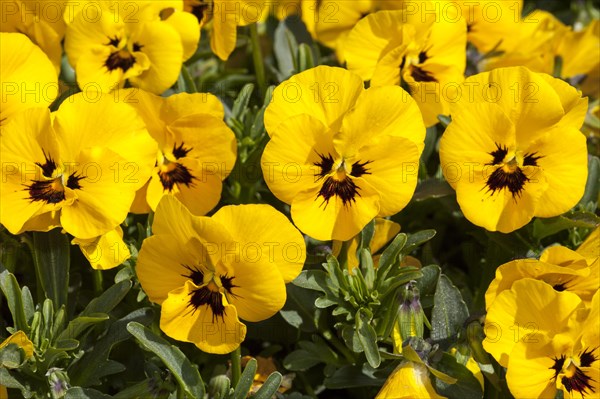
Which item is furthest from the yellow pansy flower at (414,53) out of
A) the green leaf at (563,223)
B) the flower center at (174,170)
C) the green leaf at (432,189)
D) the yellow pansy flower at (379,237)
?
the flower center at (174,170)

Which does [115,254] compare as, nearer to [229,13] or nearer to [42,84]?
[42,84]

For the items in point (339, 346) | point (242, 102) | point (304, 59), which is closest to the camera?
point (339, 346)

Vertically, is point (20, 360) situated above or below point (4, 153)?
below

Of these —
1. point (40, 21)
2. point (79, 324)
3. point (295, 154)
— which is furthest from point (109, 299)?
point (40, 21)

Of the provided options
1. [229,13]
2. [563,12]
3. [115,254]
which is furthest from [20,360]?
[563,12]

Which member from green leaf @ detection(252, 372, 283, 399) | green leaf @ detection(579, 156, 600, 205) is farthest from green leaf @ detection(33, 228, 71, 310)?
green leaf @ detection(579, 156, 600, 205)

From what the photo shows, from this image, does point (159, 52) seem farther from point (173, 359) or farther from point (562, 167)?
point (562, 167)
